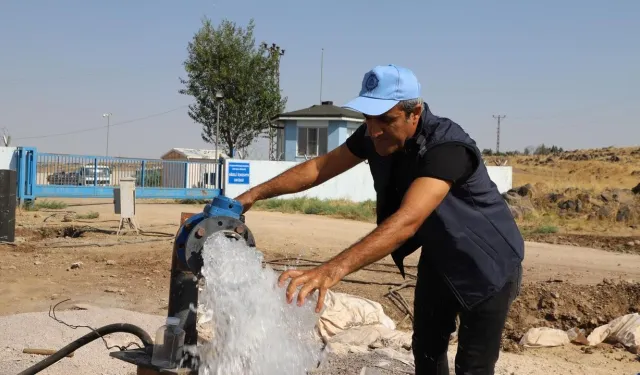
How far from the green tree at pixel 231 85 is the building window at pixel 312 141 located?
508 cm

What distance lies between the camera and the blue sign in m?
24.1

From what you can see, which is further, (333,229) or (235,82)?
(235,82)

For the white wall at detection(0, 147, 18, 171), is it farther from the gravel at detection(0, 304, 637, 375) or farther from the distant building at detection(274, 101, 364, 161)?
the gravel at detection(0, 304, 637, 375)

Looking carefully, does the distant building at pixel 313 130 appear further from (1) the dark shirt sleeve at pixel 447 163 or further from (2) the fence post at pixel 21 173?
(1) the dark shirt sleeve at pixel 447 163

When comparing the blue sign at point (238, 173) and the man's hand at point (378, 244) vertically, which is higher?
the blue sign at point (238, 173)

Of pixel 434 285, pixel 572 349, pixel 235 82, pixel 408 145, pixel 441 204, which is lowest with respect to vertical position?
pixel 572 349

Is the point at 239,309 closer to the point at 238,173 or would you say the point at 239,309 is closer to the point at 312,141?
the point at 238,173

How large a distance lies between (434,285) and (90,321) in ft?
11.8

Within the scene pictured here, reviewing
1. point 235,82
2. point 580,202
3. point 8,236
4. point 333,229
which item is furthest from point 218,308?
point 235,82

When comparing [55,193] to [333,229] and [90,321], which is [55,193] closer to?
[333,229]

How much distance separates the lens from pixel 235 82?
119 feet

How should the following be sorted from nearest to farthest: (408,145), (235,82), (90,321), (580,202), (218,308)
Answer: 1. (218,308)
2. (408,145)
3. (90,321)
4. (580,202)
5. (235,82)

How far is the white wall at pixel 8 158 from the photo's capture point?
19516 millimetres

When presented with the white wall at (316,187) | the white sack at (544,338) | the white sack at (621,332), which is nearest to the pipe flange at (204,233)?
the white sack at (544,338)
